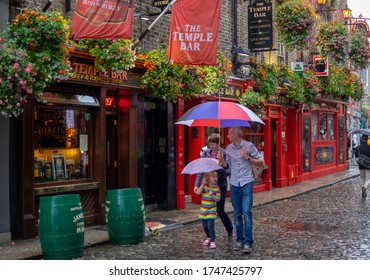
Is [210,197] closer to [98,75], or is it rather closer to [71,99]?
[71,99]

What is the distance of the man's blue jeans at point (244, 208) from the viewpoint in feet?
25.3

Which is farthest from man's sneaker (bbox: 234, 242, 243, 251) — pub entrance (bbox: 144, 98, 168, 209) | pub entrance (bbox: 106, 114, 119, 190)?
pub entrance (bbox: 144, 98, 168, 209)

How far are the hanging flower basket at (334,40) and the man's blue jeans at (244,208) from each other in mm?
12991

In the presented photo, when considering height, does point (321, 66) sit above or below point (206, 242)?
above

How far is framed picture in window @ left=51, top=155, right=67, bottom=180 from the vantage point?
10367mm

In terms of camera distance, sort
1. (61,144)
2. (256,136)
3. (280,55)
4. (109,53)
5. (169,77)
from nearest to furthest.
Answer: (109,53) → (61,144) → (169,77) → (256,136) → (280,55)

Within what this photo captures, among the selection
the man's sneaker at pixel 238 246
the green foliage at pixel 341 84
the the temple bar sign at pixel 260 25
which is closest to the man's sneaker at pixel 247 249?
the man's sneaker at pixel 238 246

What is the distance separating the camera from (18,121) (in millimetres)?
9297

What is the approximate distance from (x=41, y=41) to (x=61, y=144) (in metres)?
2.71

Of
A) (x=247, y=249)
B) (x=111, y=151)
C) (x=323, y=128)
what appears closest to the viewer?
→ (x=247, y=249)

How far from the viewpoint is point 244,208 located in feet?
25.5

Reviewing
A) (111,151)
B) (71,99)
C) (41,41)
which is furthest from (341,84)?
(41,41)

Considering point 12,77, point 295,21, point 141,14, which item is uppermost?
point 295,21

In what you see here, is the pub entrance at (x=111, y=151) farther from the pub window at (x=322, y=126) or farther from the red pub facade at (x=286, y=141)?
the pub window at (x=322, y=126)
